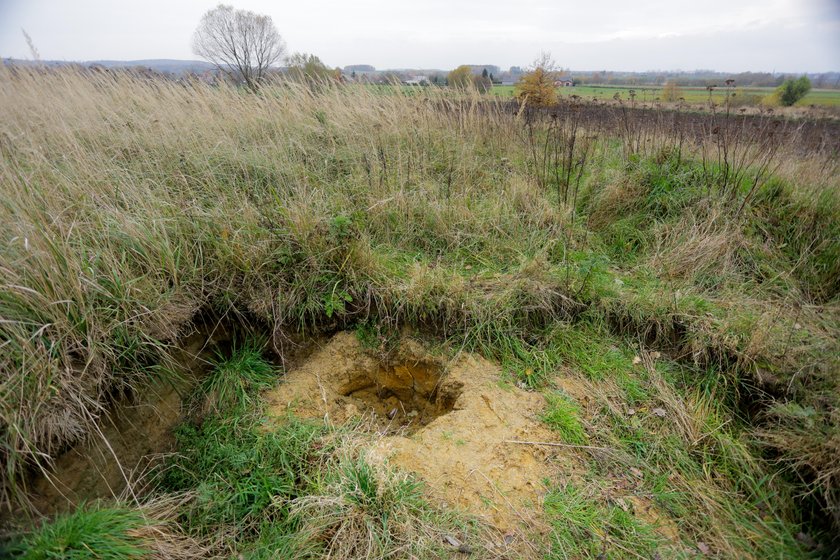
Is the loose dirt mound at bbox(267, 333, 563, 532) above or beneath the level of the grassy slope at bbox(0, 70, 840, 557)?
beneath

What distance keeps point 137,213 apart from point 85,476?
178 cm

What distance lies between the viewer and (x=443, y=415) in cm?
278

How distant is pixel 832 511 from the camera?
2.03 meters

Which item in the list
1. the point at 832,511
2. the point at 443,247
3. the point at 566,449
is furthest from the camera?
the point at 443,247

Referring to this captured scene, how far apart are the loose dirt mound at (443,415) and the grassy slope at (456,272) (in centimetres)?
21

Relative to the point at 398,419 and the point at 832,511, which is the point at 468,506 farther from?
the point at 832,511

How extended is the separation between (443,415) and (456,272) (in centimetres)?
126

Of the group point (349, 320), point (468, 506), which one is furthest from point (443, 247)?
point (468, 506)

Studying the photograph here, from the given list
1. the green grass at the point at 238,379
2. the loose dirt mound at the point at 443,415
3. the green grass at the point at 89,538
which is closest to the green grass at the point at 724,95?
the loose dirt mound at the point at 443,415

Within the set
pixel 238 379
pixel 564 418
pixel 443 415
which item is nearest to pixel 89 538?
pixel 238 379

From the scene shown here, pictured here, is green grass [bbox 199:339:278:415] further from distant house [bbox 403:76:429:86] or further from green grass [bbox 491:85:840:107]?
green grass [bbox 491:85:840:107]

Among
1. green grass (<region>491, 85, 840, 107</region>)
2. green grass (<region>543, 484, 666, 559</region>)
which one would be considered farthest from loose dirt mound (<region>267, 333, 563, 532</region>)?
green grass (<region>491, 85, 840, 107</region>)

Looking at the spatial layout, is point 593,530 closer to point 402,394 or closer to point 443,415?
point 443,415

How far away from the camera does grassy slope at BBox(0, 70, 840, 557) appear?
2.22 metres
